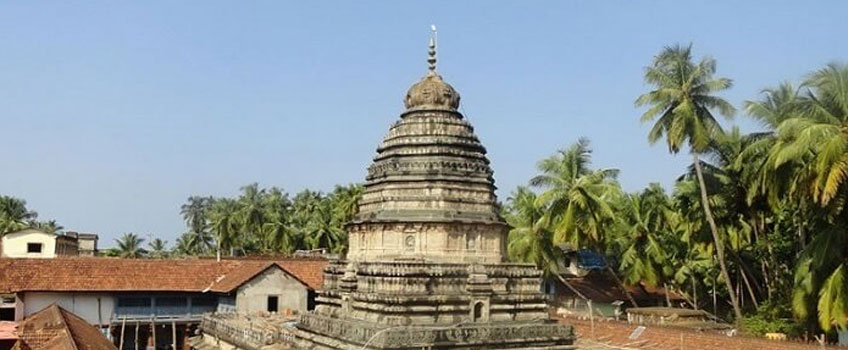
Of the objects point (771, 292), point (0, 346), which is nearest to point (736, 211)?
point (771, 292)

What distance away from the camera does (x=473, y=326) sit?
23.0 m

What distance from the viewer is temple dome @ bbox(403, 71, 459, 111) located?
27.7m

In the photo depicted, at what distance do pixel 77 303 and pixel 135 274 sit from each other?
2.80 meters

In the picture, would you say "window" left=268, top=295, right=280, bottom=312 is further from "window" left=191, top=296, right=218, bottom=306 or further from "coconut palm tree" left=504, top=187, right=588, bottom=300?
"coconut palm tree" left=504, top=187, right=588, bottom=300

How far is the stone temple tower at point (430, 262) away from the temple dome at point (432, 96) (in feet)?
0.12

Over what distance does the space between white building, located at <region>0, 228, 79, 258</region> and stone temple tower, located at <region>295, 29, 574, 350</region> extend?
25.4 metres

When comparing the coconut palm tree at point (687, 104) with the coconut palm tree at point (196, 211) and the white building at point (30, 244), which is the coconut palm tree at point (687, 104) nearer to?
the white building at point (30, 244)

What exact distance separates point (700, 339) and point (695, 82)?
39.5 feet

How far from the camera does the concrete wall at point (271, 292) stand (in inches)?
1427

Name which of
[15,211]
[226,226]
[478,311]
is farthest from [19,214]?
[478,311]

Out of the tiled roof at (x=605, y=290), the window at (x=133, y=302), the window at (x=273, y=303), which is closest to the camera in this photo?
the window at (x=133, y=302)

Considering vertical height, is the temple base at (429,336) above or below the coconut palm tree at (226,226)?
below

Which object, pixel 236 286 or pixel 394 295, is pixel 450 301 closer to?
pixel 394 295

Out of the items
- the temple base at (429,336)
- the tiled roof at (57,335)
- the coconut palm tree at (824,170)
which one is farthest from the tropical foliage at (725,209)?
the tiled roof at (57,335)
